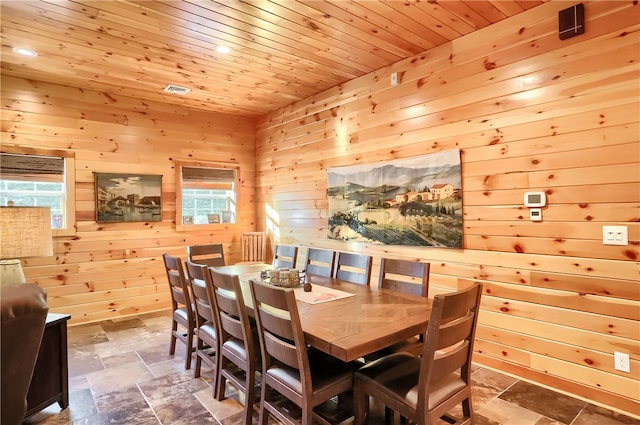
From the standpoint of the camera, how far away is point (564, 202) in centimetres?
251

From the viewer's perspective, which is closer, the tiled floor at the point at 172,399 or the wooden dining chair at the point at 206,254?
the tiled floor at the point at 172,399

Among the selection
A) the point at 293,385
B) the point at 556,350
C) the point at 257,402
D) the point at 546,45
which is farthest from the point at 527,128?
the point at 257,402

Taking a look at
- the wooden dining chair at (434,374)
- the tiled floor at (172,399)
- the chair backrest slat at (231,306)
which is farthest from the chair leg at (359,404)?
the chair backrest slat at (231,306)

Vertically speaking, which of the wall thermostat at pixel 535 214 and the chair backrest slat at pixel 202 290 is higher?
the wall thermostat at pixel 535 214

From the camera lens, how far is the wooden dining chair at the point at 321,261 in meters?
3.24

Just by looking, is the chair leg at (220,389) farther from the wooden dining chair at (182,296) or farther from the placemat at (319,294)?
the placemat at (319,294)

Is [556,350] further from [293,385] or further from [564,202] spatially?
[293,385]

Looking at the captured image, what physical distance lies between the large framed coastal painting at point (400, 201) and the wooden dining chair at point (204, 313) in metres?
1.91

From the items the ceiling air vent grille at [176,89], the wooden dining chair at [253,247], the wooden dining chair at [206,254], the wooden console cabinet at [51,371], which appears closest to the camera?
the wooden console cabinet at [51,371]

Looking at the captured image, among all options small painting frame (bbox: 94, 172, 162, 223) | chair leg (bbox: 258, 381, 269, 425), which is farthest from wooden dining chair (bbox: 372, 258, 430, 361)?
small painting frame (bbox: 94, 172, 162, 223)

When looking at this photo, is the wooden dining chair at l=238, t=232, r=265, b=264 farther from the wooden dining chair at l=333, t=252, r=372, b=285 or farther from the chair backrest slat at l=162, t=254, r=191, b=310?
the wooden dining chair at l=333, t=252, r=372, b=285

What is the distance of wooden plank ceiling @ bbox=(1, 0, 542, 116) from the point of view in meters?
2.61

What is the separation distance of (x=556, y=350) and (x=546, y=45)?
7.20ft

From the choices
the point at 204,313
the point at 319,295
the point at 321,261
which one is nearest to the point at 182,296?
the point at 204,313
